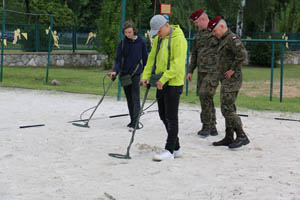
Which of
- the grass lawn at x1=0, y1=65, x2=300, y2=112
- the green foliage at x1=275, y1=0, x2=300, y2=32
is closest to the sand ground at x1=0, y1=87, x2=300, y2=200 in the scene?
the grass lawn at x1=0, y1=65, x2=300, y2=112

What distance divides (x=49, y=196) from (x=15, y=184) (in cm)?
52

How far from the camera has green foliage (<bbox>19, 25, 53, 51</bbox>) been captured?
822 inches

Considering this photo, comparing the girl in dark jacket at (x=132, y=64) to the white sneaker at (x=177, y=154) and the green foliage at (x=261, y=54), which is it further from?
the green foliage at (x=261, y=54)

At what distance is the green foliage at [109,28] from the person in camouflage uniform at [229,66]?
17.0 meters

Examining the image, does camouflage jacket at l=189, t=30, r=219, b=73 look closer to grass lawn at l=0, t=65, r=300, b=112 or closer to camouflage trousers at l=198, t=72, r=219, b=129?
camouflage trousers at l=198, t=72, r=219, b=129

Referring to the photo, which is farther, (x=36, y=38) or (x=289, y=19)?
(x=289, y=19)

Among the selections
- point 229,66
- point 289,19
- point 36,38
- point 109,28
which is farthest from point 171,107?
point 289,19

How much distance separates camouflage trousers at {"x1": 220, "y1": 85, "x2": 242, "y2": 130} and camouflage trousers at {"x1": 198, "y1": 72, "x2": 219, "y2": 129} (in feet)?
2.01

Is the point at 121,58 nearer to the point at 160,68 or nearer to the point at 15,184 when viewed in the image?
the point at 160,68

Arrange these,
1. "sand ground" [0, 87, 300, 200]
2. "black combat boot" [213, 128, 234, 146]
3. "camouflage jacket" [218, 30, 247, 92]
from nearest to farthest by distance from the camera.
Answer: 1. "sand ground" [0, 87, 300, 200]
2. "camouflage jacket" [218, 30, 247, 92]
3. "black combat boot" [213, 128, 234, 146]

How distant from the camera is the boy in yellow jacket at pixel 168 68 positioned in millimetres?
5215

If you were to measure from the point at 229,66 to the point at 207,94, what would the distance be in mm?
824

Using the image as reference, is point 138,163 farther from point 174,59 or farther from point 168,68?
point 174,59

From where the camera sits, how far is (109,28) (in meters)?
22.9
